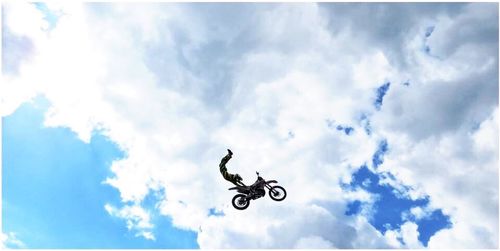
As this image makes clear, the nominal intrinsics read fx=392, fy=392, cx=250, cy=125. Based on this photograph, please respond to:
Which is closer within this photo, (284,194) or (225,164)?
(225,164)

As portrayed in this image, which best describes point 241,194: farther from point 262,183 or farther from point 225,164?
point 225,164

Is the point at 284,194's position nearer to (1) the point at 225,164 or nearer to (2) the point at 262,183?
(2) the point at 262,183

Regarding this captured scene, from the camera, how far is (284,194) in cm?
2797

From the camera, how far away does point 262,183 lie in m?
27.3

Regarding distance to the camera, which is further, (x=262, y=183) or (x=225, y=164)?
(x=262, y=183)

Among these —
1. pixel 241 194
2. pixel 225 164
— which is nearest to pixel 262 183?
pixel 241 194

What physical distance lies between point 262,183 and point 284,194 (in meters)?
1.94

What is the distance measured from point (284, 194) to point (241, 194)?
317cm

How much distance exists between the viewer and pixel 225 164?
24234mm

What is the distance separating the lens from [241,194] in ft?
88.9

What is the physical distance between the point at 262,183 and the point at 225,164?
13.9 feet

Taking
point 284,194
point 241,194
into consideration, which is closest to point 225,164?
point 241,194

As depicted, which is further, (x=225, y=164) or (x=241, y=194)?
(x=241, y=194)
